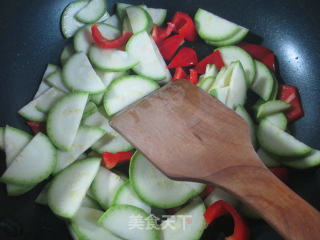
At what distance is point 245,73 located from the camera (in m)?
2.18

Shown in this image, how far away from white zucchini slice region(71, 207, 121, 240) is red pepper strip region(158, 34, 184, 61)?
119 cm

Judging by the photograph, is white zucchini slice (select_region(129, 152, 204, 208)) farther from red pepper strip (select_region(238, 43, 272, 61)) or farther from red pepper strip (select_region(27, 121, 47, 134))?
red pepper strip (select_region(238, 43, 272, 61))

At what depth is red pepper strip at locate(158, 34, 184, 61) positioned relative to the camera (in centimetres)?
233

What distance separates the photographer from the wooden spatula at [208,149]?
133 cm

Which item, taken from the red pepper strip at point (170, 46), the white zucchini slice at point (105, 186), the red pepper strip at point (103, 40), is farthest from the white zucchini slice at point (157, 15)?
the white zucchini slice at point (105, 186)

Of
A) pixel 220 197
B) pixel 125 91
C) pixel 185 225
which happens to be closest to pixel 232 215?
Result: pixel 220 197

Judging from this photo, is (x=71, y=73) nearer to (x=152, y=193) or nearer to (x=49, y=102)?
(x=49, y=102)

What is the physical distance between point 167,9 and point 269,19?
0.75 m

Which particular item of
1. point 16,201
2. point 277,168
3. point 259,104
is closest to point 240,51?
point 259,104

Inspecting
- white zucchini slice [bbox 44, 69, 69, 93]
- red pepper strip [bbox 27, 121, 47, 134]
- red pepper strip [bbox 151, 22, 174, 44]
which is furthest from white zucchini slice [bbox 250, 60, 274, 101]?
red pepper strip [bbox 27, 121, 47, 134]

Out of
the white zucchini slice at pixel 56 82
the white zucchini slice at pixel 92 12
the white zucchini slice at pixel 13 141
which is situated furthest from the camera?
the white zucchini slice at pixel 92 12

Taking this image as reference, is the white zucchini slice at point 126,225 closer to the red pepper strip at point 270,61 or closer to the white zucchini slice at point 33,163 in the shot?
the white zucchini slice at point 33,163

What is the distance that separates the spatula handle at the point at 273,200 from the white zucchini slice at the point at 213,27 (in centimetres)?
118

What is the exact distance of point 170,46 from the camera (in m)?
2.33
